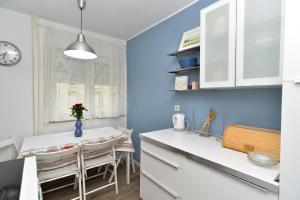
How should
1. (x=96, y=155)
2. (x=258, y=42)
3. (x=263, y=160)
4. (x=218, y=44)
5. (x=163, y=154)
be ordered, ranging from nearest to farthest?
(x=263, y=160)
(x=258, y=42)
(x=218, y=44)
(x=163, y=154)
(x=96, y=155)

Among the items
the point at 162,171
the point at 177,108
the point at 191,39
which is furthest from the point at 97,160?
the point at 191,39

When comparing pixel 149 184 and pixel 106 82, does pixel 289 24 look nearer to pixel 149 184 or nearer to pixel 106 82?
pixel 149 184

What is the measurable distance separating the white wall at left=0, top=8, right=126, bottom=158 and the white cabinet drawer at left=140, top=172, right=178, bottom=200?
1828mm

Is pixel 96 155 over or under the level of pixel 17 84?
under

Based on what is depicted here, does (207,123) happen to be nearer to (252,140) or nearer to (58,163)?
(252,140)

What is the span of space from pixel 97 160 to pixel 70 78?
4.76 feet

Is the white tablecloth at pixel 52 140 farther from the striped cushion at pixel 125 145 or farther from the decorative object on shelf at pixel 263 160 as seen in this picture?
the decorative object on shelf at pixel 263 160

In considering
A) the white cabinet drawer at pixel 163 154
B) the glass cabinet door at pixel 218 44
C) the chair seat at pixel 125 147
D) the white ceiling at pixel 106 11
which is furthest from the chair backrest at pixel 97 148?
the white ceiling at pixel 106 11

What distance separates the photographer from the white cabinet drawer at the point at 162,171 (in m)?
1.35

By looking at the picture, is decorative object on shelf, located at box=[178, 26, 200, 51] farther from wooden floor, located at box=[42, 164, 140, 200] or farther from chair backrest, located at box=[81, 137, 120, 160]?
wooden floor, located at box=[42, 164, 140, 200]

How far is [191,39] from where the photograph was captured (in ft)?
5.66

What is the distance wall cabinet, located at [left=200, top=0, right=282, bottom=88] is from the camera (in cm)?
104

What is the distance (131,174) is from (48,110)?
1679mm

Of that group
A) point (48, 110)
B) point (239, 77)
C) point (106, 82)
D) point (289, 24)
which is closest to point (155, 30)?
point (106, 82)
